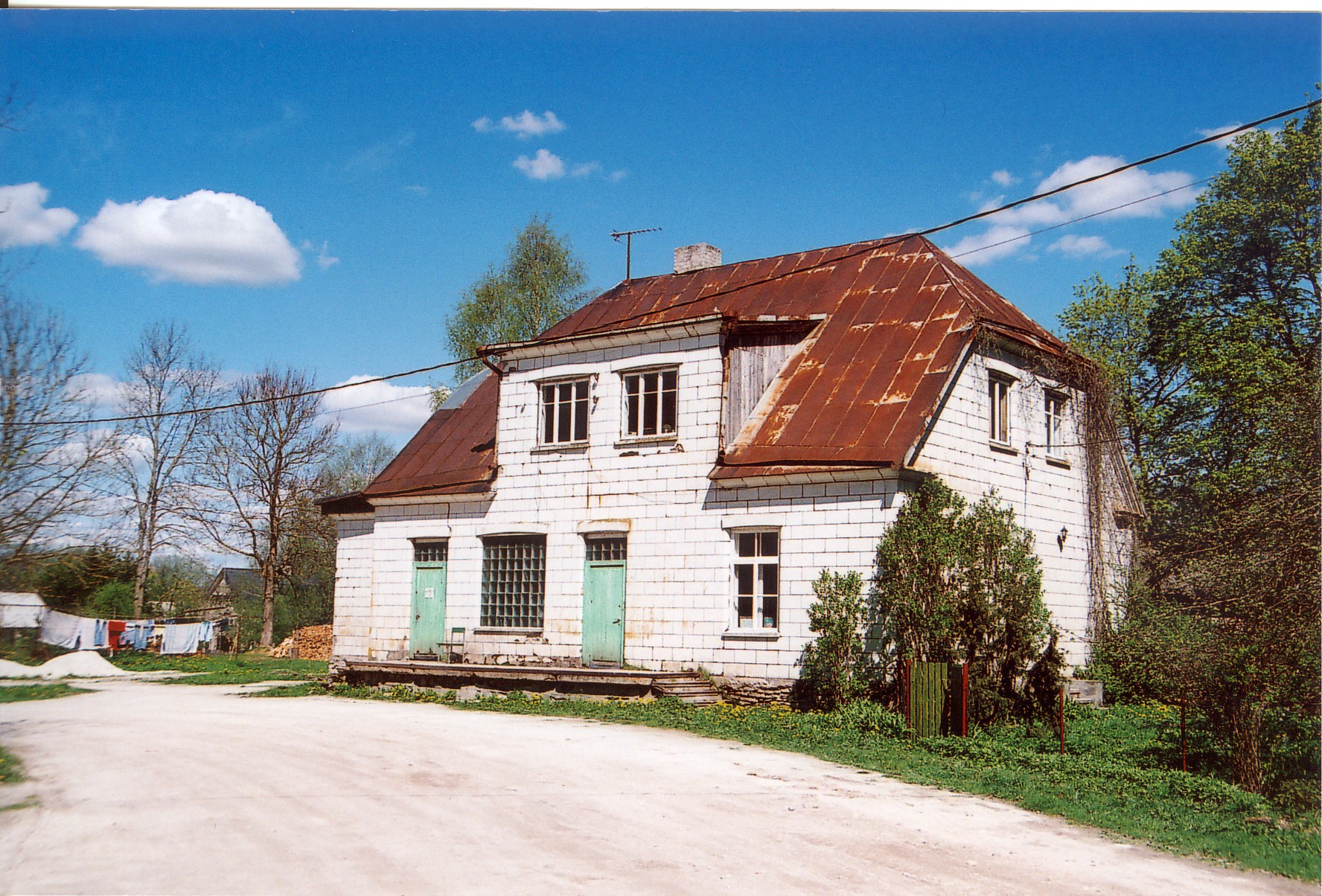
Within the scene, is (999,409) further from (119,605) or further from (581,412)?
(119,605)

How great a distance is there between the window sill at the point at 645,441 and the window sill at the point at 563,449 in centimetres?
81

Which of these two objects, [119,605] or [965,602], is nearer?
[965,602]

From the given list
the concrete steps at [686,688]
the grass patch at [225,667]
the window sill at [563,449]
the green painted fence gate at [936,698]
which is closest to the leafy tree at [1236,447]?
the green painted fence gate at [936,698]

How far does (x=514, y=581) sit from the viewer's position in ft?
68.9

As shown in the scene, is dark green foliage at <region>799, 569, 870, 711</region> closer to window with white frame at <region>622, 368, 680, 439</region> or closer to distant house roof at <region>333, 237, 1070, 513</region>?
distant house roof at <region>333, 237, 1070, 513</region>

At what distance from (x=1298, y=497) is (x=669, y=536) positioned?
1034 cm

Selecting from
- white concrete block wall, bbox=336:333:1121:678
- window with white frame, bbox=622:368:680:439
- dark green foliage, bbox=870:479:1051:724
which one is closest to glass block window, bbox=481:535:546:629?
white concrete block wall, bbox=336:333:1121:678

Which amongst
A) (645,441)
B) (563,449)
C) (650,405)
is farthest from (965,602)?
(563,449)

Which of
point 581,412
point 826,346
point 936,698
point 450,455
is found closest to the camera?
point 936,698

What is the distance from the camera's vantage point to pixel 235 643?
138 feet

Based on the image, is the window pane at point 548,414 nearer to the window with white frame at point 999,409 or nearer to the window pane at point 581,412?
the window pane at point 581,412

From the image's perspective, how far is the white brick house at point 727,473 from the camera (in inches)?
691

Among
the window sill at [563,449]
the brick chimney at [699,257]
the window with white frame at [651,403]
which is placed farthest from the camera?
the brick chimney at [699,257]

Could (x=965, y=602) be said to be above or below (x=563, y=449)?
below
